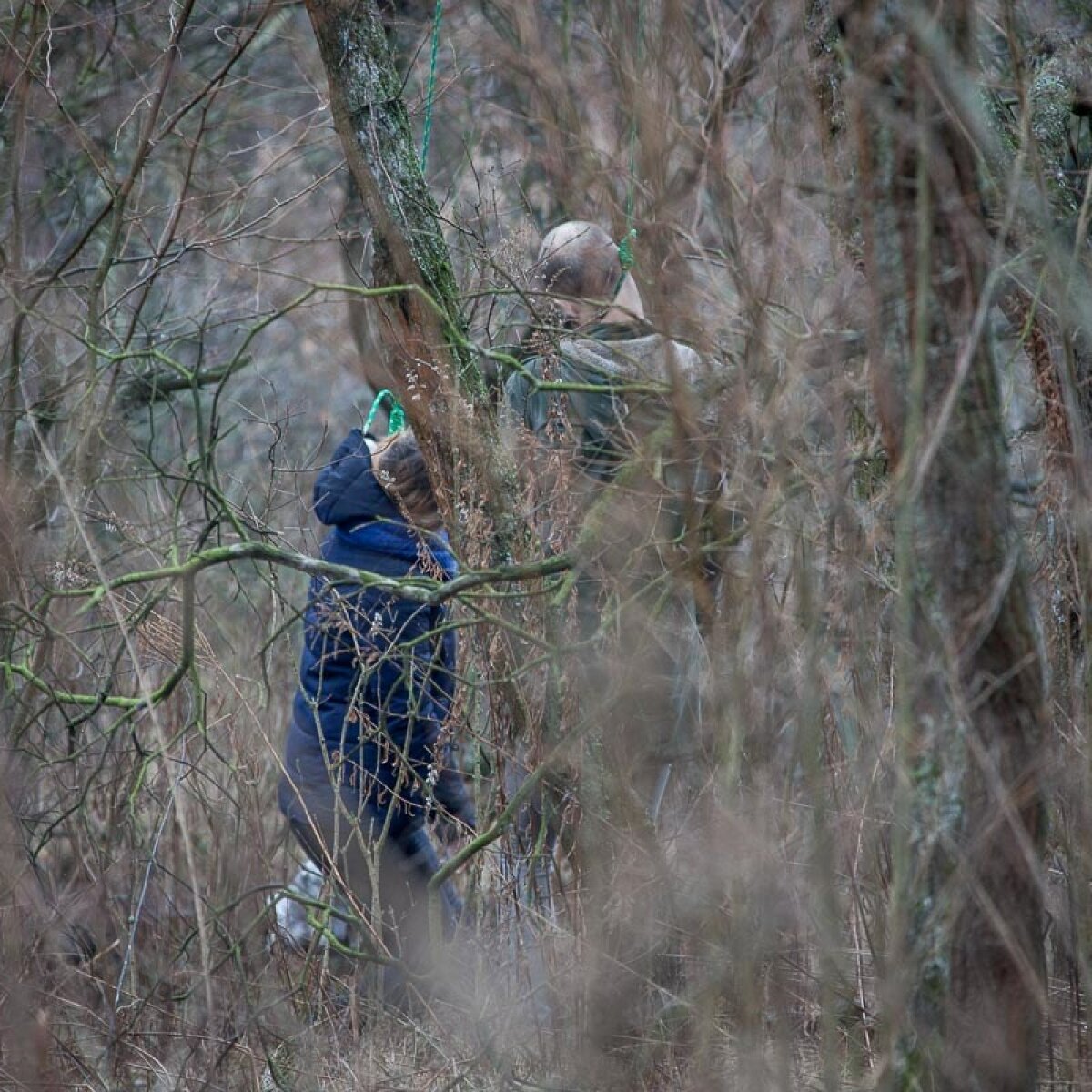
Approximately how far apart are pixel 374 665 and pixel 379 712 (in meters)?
0.18

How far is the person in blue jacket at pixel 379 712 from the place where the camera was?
3684 millimetres

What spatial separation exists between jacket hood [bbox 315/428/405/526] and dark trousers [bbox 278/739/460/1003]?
2.17ft

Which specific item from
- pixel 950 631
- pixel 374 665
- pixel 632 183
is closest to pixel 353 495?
pixel 374 665

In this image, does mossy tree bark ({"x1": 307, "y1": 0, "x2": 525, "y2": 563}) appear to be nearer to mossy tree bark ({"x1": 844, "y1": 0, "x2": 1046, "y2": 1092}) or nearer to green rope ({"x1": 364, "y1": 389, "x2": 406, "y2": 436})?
green rope ({"x1": 364, "y1": 389, "x2": 406, "y2": 436})

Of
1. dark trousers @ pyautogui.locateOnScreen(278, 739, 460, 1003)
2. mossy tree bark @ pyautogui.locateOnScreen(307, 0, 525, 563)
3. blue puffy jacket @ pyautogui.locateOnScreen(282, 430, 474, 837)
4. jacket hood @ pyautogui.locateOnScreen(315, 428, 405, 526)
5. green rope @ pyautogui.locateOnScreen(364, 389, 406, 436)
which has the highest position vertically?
mossy tree bark @ pyautogui.locateOnScreen(307, 0, 525, 563)

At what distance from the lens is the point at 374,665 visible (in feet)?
11.6

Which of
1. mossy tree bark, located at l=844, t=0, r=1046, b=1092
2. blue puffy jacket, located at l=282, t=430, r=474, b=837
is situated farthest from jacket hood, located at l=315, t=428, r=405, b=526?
mossy tree bark, located at l=844, t=0, r=1046, b=1092

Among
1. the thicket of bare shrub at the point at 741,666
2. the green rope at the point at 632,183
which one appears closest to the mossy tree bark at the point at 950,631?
the thicket of bare shrub at the point at 741,666

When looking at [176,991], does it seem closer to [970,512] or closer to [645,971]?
[645,971]

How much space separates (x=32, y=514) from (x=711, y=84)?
9.28ft

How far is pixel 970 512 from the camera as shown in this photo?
2.50 meters

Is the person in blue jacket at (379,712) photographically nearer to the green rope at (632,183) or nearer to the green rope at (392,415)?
the green rope at (392,415)

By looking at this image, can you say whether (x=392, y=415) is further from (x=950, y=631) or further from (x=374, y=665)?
(x=950, y=631)

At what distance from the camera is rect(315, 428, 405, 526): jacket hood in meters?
4.21
